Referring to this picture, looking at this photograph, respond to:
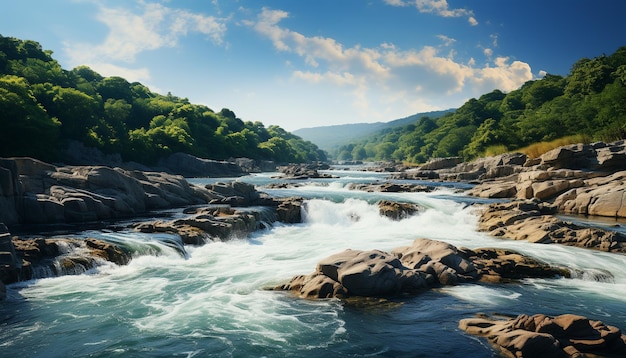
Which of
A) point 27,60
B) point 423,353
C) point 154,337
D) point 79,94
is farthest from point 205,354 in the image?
point 27,60

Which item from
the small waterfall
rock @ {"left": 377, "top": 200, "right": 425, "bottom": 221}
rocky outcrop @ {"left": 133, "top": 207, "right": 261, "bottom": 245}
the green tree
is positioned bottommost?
the small waterfall

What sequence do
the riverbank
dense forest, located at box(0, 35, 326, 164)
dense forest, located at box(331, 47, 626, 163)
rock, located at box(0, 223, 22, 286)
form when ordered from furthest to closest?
dense forest, located at box(331, 47, 626, 163), dense forest, located at box(0, 35, 326, 164), rock, located at box(0, 223, 22, 286), the riverbank

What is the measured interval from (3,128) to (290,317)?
48218 millimetres

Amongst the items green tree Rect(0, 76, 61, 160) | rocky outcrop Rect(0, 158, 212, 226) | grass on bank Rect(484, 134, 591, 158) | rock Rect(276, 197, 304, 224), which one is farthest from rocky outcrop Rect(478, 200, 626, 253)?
green tree Rect(0, 76, 61, 160)

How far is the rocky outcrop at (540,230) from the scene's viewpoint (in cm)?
2088

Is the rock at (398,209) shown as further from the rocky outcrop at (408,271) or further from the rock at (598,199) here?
the rocky outcrop at (408,271)

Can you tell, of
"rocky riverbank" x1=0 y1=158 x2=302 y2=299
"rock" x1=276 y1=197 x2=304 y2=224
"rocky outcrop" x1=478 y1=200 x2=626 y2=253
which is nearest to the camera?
"rocky riverbank" x1=0 y1=158 x2=302 y2=299

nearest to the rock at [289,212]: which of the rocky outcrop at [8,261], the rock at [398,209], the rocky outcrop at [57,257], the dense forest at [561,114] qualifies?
the rock at [398,209]

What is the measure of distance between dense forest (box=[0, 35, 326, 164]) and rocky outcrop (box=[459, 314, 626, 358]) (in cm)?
5184

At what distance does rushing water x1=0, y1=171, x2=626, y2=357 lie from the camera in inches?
406

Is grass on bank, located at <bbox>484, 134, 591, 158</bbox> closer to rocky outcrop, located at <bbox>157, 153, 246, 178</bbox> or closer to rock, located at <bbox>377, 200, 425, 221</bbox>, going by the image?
rock, located at <bbox>377, 200, 425, 221</bbox>

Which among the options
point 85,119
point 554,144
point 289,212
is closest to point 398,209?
point 289,212

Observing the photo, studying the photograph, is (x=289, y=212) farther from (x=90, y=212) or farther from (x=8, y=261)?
(x=8, y=261)

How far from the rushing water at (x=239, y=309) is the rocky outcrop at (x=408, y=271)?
0.74 metres
